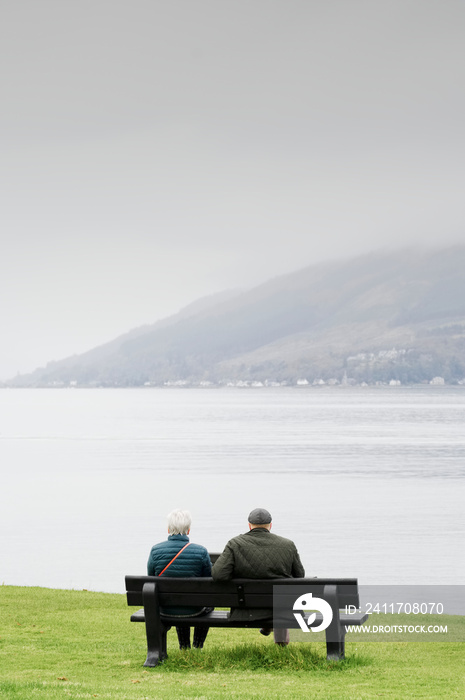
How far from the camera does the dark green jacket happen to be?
879 cm

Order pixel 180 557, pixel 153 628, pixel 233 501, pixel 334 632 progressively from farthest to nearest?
pixel 233 501 → pixel 180 557 → pixel 153 628 → pixel 334 632

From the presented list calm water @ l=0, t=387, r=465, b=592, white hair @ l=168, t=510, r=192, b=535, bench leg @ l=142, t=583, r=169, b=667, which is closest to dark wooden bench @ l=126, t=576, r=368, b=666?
bench leg @ l=142, t=583, r=169, b=667

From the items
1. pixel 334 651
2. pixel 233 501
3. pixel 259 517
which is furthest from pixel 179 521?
pixel 233 501

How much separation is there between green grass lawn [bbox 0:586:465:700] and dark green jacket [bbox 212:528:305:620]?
558 millimetres

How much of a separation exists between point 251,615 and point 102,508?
111ft

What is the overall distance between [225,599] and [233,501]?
3591 centimetres

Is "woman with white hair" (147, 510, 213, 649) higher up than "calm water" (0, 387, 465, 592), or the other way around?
"woman with white hair" (147, 510, 213, 649)

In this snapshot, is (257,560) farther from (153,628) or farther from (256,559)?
(153,628)

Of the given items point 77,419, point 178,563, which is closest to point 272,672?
point 178,563

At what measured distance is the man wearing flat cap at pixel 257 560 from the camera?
28.9 feet

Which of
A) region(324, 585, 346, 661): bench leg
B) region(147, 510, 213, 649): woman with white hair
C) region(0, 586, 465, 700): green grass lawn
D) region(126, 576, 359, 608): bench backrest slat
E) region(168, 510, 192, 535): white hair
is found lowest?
region(0, 586, 465, 700): green grass lawn

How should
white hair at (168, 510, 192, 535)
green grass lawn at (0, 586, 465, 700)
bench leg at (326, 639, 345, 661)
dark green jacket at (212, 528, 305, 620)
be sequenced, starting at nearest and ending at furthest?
green grass lawn at (0, 586, 465, 700) < dark green jacket at (212, 528, 305, 620) < bench leg at (326, 639, 345, 661) < white hair at (168, 510, 192, 535)

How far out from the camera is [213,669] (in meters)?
8.91

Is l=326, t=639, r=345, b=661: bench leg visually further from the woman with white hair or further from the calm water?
the calm water
